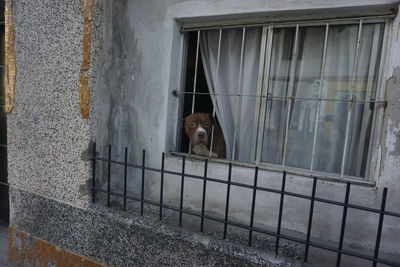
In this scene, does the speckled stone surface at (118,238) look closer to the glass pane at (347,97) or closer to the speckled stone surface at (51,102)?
the speckled stone surface at (51,102)

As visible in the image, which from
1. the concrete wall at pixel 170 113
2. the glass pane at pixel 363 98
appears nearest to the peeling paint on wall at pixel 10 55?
the concrete wall at pixel 170 113

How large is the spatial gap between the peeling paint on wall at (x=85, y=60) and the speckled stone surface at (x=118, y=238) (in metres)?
0.99

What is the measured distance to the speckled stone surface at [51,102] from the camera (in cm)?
260

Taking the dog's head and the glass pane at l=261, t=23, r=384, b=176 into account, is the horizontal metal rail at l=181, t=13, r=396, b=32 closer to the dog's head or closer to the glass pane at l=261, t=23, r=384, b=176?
the glass pane at l=261, t=23, r=384, b=176

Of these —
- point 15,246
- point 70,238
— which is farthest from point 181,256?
point 15,246

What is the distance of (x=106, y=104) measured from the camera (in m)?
2.76

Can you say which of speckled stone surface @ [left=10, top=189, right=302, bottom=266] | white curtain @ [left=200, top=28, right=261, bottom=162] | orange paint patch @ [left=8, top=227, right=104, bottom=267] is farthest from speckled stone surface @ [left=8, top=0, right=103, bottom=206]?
white curtain @ [left=200, top=28, right=261, bottom=162]

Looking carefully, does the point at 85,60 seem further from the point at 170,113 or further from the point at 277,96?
the point at 277,96

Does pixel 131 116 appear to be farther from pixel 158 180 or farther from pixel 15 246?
pixel 15 246

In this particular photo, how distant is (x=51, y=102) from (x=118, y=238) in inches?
58.6

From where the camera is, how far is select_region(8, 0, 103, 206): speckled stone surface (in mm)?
2602

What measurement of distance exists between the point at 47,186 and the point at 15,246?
36.1 inches

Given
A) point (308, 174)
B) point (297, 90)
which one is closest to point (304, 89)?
point (297, 90)

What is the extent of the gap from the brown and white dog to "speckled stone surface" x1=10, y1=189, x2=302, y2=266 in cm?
88
